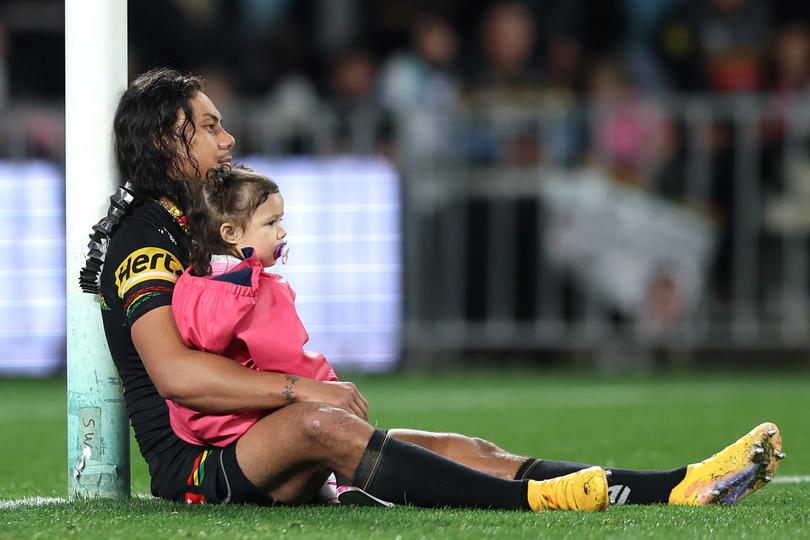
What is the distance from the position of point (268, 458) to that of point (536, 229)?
6.53 meters

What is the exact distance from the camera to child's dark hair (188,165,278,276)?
406 cm

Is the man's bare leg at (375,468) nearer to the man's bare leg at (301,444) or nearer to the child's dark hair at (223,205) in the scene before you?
the man's bare leg at (301,444)

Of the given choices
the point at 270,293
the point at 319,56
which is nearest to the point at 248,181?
the point at 270,293

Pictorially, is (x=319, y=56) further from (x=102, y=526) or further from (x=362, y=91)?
(x=102, y=526)

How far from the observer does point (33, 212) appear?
1009 centimetres

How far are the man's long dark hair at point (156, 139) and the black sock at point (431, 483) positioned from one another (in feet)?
3.18

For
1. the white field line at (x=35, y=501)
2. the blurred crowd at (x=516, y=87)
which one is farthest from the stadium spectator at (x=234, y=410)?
the blurred crowd at (x=516, y=87)

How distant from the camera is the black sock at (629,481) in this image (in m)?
4.30

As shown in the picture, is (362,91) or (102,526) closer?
(102,526)

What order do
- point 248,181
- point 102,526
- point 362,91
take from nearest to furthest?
point 102,526 → point 248,181 → point 362,91

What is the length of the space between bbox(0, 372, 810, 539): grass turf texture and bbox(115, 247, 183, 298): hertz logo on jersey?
621mm

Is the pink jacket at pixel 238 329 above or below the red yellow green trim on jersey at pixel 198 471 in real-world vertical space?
above

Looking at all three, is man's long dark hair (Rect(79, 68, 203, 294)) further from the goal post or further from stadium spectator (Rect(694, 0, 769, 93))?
stadium spectator (Rect(694, 0, 769, 93))

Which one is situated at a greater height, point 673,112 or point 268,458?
point 673,112
